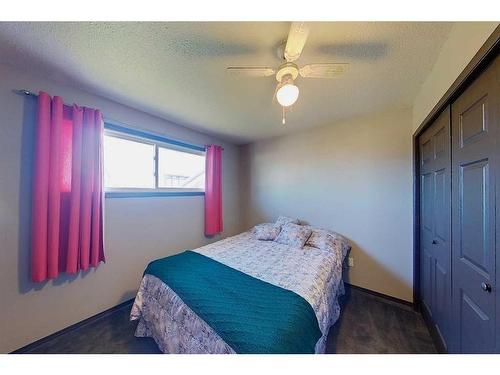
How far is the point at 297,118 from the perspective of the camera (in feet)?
7.96

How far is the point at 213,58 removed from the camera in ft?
4.42

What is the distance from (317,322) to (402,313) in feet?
4.87

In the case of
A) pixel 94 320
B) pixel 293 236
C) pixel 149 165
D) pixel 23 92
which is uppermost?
pixel 23 92

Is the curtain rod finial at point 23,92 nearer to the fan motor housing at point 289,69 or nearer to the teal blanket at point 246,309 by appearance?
the teal blanket at point 246,309

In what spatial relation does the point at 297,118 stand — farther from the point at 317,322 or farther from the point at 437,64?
the point at 317,322

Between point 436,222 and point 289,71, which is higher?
point 289,71

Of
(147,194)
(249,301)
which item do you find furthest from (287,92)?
(147,194)

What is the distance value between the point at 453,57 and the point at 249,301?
6.33 ft

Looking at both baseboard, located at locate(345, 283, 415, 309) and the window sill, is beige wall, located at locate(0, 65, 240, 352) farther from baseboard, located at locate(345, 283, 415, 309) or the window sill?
baseboard, located at locate(345, 283, 415, 309)

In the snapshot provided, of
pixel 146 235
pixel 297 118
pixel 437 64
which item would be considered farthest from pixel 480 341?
pixel 146 235

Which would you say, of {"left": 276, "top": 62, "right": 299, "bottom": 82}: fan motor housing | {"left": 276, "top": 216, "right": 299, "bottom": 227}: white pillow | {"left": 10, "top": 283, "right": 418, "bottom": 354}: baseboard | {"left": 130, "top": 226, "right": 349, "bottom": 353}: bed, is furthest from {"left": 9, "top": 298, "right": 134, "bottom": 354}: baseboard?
{"left": 276, "top": 62, "right": 299, "bottom": 82}: fan motor housing

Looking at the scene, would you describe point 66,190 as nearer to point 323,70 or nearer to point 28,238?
point 28,238

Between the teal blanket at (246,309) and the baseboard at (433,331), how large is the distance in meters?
1.06

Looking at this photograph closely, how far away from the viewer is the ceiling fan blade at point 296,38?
934 millimetres
